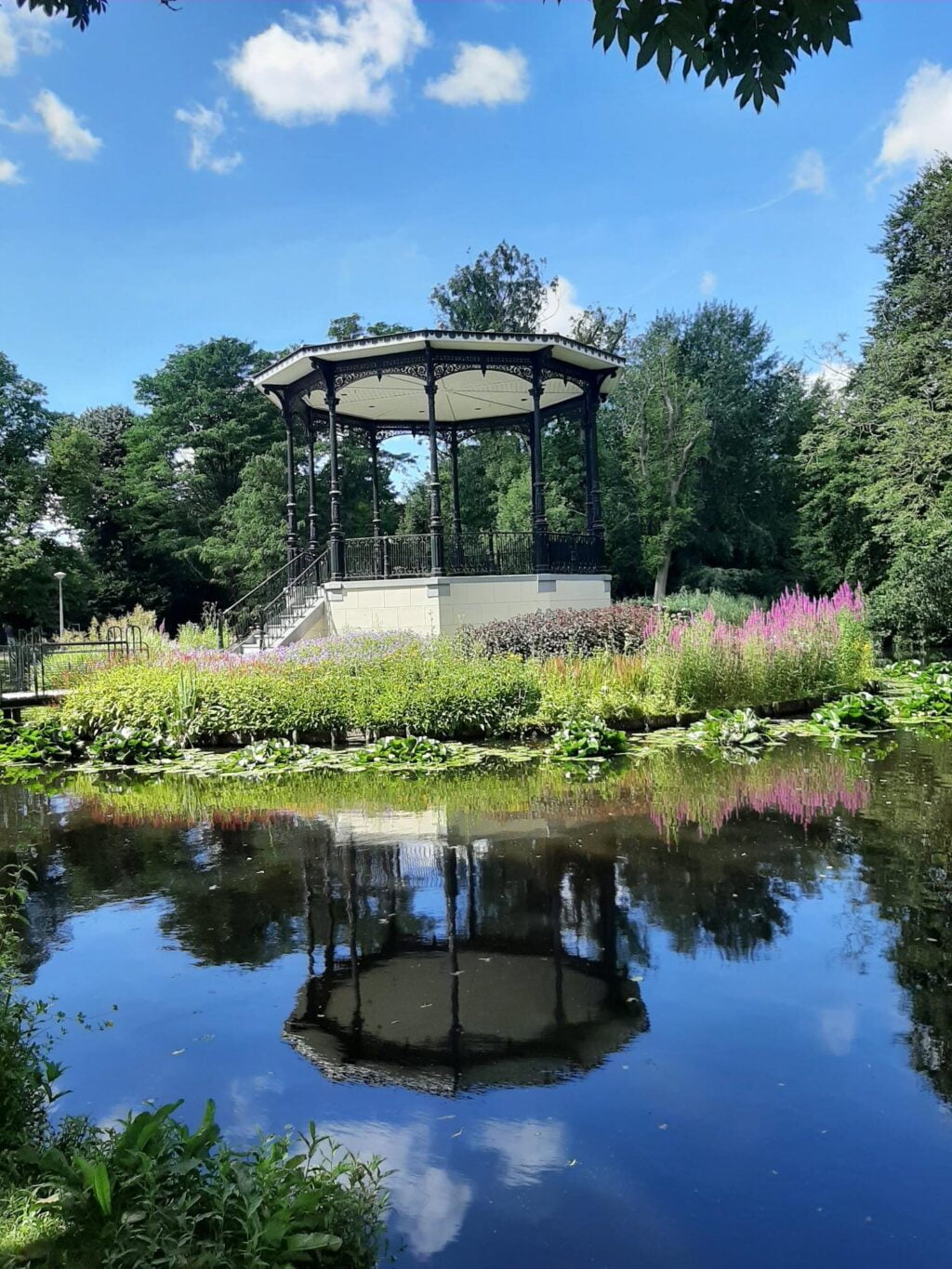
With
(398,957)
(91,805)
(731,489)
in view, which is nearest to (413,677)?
(91,805)

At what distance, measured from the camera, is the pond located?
240cm

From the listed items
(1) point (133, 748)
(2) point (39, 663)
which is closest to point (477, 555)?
(2) point (39, 663)

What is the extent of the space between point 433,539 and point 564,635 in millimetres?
3955

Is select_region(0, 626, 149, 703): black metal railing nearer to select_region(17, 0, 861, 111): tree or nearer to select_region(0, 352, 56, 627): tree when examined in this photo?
select_region(17, 0, 861, 111): tree

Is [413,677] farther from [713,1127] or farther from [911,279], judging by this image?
[911,279]

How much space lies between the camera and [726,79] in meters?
2.96

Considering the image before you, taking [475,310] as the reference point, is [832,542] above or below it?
below

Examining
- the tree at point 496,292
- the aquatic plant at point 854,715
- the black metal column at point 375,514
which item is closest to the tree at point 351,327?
the tree at point 496,292

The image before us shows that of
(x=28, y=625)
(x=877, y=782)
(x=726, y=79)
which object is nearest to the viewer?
(x=726, y=79)

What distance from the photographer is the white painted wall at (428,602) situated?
15.2 m

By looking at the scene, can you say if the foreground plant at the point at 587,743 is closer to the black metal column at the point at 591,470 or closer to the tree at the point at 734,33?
the tree at the point at 734,33

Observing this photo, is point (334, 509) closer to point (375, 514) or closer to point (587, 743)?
point (375, 514)

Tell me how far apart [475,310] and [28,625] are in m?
21.2

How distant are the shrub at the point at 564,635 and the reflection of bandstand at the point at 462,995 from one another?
7.26 metres
